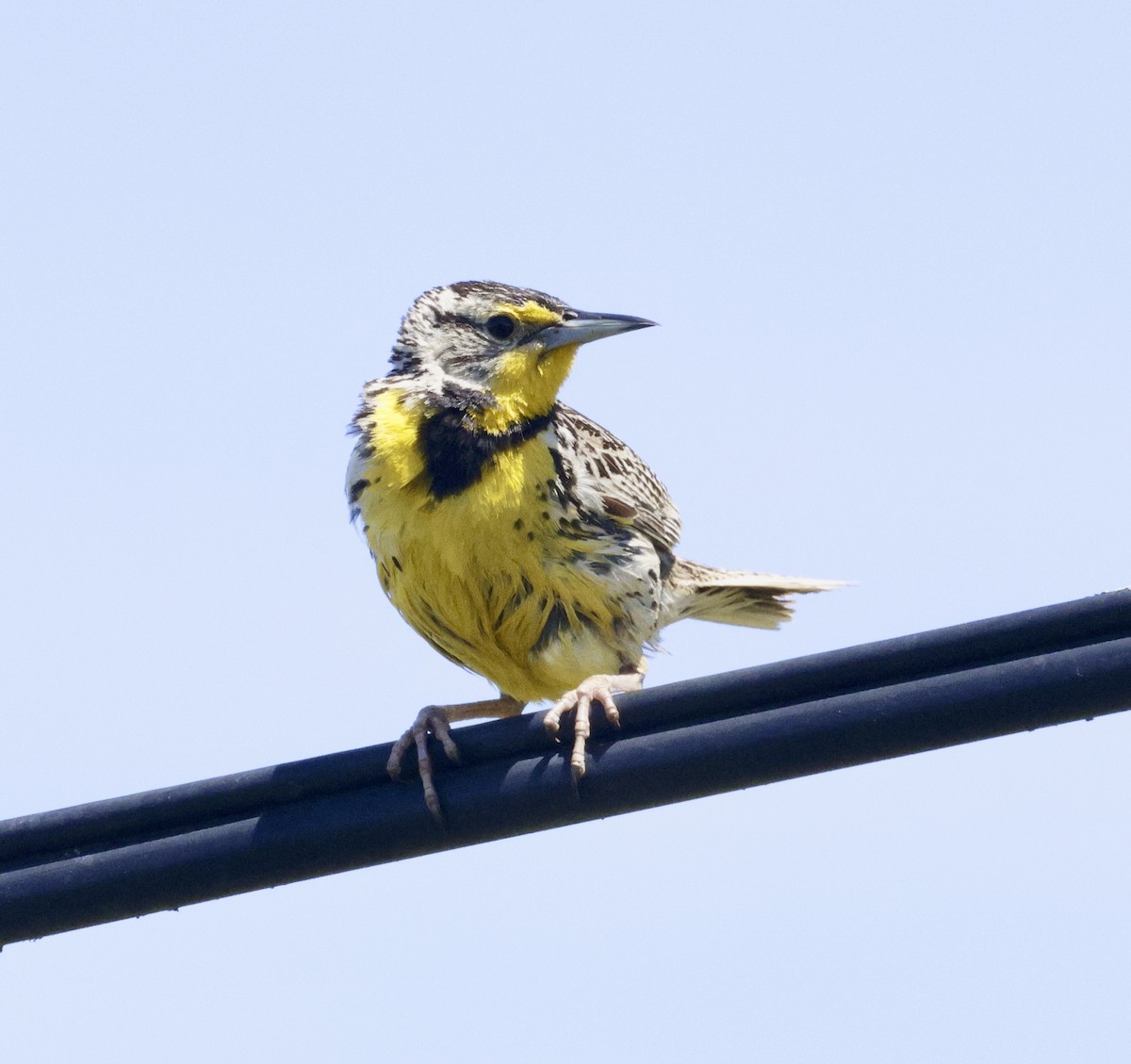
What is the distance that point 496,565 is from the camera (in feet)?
18.7

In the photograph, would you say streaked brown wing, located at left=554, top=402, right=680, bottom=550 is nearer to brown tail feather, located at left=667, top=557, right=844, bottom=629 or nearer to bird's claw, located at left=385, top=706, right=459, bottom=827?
brown tail feather, located at left=667, top=557, right=844, bottom=629

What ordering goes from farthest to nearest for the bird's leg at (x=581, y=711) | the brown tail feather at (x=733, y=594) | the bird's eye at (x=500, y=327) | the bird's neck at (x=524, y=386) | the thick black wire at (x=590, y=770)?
the brown tail feather at (x=733, y=594) < the bird's eye at (x=500, y=327) < the bird's neck at (x=524, y=386) < the bird's leg at (x=581, y=711) < the thick black wire at (x=590, y=770)

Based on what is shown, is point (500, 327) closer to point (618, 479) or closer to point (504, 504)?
point (618, 479)

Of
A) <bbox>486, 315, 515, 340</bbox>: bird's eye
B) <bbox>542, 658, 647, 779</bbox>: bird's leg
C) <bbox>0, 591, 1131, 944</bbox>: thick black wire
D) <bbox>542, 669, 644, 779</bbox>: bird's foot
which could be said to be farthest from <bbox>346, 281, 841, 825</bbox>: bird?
<bbox>0, 591, 1131, 944</bbox>: thick black wire

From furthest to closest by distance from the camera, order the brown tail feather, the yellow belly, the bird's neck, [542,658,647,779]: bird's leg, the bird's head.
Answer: the brown tail feather
the bird's head
the bird's neck
the yellow belly
[542,658,647,779]: bird's leg

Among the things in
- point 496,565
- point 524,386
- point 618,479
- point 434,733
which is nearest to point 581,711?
point 434,733

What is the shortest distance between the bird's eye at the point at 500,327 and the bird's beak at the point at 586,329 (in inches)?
4.0

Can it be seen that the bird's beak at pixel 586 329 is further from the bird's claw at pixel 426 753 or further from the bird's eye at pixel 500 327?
the bird's claw at pixel 426 753

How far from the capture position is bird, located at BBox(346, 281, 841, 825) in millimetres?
5727

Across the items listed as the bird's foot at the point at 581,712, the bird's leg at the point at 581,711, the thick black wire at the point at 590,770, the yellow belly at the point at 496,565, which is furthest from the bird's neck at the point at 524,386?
the thick black wire at the point at 590,770

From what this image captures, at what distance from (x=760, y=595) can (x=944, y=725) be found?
4307 mm

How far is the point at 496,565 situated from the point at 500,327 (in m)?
0.94

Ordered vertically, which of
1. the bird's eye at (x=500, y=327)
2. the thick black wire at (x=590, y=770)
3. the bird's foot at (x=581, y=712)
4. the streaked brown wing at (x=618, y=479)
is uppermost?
the bird's eye at (x=500, y=327)

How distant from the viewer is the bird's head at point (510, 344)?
6102mm
